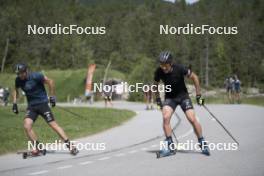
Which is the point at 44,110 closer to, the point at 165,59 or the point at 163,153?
the point at 163,153

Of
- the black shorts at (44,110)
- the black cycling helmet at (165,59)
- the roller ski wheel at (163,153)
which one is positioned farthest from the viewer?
the black shorts at (44,110)

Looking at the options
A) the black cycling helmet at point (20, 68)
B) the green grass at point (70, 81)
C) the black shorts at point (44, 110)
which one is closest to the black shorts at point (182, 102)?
the black shorts at point (44, 110)

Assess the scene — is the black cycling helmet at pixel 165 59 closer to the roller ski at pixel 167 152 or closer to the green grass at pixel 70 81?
the roller ski at pixel 167 152

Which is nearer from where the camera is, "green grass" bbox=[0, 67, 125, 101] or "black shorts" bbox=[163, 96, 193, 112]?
"black shorts" bbox=[163, 96, 193, 112]

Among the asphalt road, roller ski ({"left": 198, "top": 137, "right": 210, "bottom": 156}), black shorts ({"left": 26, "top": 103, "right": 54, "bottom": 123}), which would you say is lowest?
the asphalt road

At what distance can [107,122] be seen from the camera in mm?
21297

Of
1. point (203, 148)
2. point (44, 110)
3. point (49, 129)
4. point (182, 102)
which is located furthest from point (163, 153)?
point (49, 129)

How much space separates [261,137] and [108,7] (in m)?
169

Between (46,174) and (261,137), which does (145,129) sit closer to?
(261,137)

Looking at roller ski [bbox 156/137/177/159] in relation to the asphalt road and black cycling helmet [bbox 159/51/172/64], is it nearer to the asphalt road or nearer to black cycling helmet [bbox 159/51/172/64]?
the asphalt road

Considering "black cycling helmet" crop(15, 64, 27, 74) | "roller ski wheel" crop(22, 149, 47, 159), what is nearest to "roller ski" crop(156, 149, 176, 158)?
"roller ski wheel" crop(22, 149, 47, 159)

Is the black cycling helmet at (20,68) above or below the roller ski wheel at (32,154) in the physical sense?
above

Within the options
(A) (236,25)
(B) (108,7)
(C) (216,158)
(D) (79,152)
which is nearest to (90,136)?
(D) (79,152)

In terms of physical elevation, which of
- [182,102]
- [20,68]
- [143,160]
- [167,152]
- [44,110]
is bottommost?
[143,160]
